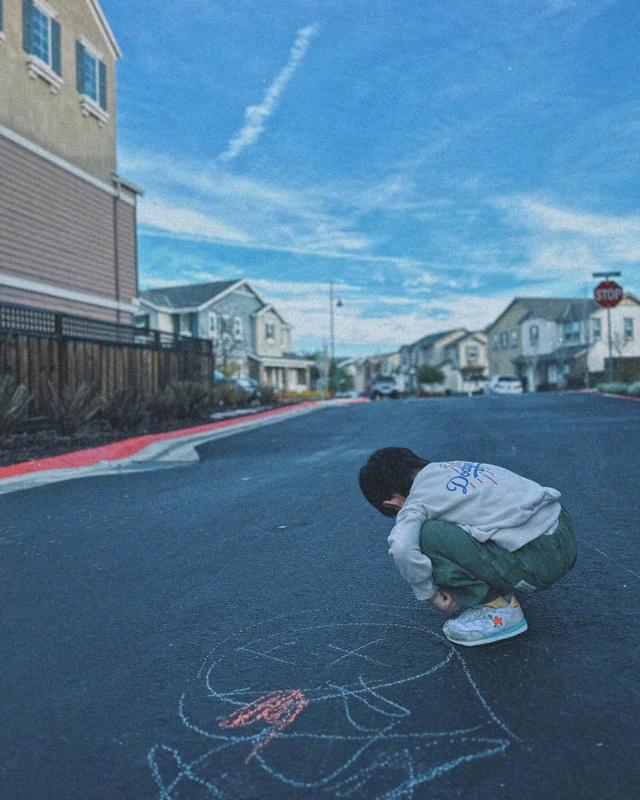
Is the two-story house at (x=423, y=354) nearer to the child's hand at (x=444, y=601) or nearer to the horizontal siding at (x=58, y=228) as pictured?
the horizontal siding at (x=58, y=228)

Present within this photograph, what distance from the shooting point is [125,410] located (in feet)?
43.5

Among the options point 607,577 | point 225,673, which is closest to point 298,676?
point 225,673

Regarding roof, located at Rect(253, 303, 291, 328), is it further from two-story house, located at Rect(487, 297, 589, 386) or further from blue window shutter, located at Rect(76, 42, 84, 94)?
blue window shutter, located at Rect(76, 42, 84, 94)

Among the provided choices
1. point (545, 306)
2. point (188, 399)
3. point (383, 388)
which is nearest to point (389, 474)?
point (188, 399)

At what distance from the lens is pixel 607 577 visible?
12.3 feet

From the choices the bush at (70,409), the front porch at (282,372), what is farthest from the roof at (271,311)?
the bush at (70,409)

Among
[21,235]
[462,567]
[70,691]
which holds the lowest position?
[70,691]

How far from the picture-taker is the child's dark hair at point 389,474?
2.96 meters

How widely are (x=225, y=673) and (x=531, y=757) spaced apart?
1.21 meters

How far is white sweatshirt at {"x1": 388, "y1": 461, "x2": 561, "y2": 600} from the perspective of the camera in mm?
2760

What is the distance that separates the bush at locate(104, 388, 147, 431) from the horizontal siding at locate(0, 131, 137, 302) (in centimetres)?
516

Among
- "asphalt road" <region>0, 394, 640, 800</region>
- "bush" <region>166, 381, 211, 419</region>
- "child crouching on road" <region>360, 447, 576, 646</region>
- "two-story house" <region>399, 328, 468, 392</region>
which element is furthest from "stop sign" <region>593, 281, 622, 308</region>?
"two-story house" <region>399, 328, 468, 392</region>

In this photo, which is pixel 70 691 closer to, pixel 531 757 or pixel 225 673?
pixel 225 673

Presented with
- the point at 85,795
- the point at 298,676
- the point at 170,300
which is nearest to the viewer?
the point at 85,795
